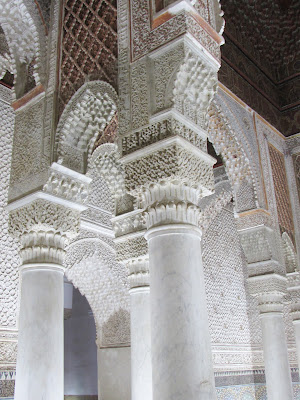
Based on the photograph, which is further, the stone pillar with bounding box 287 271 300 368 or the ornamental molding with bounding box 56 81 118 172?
the stone pillar with bounding box 287 271 300 368

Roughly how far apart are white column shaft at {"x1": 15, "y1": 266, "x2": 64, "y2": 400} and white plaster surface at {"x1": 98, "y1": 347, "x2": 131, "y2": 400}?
3568 millimetres

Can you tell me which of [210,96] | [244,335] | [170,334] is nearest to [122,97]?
[210,96]

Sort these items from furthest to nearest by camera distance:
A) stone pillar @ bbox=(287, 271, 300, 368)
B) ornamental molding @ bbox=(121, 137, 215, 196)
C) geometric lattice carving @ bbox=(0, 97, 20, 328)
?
stone pillar @ bbox=(287, 271, 300, 368)
geometric lattice carving @ bbox=(0, 97, 20, 328)
ornamental molding @ bbox=(121, 137, 215, 196)

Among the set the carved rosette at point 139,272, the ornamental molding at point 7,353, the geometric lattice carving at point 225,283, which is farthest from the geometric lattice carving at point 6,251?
the geometric lattice carving at point 225,283

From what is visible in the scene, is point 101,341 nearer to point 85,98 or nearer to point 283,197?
point 283,197

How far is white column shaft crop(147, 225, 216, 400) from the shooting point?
8.21 feet

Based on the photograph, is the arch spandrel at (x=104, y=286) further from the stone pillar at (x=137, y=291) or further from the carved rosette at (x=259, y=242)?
the carved rosette at (x=259, y=242)

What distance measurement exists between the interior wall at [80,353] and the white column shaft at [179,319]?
8.51m

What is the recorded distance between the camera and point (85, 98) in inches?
157

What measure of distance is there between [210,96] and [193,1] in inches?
26.5

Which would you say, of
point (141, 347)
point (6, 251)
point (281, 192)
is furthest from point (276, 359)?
point (6, 251)

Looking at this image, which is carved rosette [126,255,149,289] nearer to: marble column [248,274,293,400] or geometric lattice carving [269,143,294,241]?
marble column [248,274,293,400]

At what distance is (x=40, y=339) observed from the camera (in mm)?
3496

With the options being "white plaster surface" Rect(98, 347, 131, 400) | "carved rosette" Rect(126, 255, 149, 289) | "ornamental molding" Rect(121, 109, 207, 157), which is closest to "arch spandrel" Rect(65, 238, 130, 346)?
"white plaster surface" Rect(98, 347, 131, 400)
